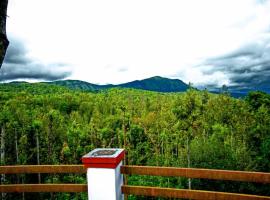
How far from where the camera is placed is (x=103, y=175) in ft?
9.98

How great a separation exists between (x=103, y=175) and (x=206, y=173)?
1142mm

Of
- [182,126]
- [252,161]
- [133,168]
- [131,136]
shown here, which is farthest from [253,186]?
[133,168]

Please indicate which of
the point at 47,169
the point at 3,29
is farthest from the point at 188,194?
the point at 3,29

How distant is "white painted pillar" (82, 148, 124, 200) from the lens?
301 cm

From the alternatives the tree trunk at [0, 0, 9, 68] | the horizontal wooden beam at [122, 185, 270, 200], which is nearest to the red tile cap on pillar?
the horizontal wooden beam at [122, 185, 270, 200]

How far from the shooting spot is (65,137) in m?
31.4

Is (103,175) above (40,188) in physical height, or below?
above

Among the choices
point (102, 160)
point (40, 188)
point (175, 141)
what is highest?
point (102, 160)

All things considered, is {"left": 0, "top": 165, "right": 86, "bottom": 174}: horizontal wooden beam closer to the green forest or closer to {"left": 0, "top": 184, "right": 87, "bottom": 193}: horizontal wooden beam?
{"left": 0, "top": 184, "right": 87, "bottom": 193}: horizontal wooden beam

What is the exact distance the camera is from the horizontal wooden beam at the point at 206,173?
275cm

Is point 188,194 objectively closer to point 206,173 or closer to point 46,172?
point 206,173

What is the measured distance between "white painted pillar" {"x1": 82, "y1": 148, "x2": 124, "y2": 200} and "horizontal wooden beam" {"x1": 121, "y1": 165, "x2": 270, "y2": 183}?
25cm

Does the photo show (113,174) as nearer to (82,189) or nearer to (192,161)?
(82,189)

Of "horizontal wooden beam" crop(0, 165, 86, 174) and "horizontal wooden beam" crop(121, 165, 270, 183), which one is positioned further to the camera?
"horizontal wooden beam" crop(0, 165, 86, 174)
